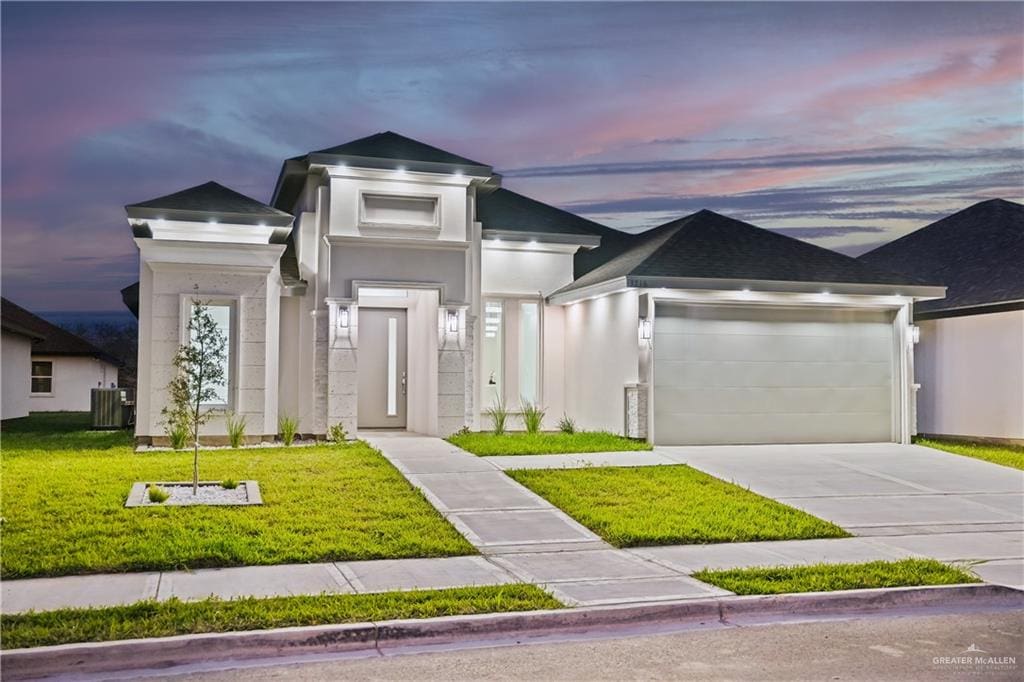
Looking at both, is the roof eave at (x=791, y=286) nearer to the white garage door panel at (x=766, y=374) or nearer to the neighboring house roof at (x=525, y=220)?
the white garage door panel at (x=766, y=374)

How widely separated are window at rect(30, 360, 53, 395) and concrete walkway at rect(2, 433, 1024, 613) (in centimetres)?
2786

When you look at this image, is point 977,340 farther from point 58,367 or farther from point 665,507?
point 58,367

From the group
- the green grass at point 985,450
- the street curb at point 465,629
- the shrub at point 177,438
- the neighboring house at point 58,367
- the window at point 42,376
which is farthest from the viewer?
the window at point 42,376

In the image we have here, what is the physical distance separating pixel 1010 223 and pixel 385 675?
22.0m

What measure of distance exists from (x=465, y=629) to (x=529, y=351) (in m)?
13.7

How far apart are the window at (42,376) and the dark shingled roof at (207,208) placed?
22239 mm

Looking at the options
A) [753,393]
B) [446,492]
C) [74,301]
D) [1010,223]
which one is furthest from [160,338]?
[74,301]

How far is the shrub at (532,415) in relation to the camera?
1817 cm

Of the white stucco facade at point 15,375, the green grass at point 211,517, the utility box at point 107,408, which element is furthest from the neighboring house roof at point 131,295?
the white stucco facade at point 15,375

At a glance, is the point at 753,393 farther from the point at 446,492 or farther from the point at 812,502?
the point at 446,492

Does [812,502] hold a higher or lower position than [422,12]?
lower

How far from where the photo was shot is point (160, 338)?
1590 cm

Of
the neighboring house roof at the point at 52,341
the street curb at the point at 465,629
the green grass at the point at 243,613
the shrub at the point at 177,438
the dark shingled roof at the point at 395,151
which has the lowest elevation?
the street curb at the point at 465,629

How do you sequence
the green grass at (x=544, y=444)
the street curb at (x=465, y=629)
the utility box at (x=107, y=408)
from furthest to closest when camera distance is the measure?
the utility box at (x=107, y=408) < the green grass at (x=544, y=444) < the street curb at (x=465, y=629)
